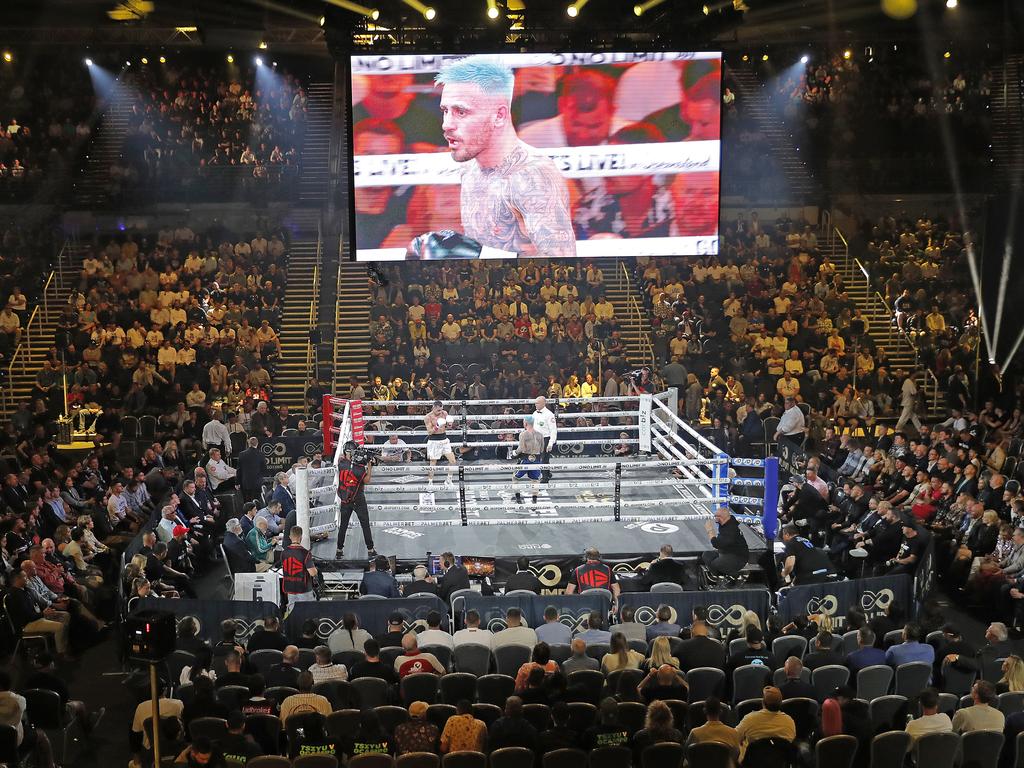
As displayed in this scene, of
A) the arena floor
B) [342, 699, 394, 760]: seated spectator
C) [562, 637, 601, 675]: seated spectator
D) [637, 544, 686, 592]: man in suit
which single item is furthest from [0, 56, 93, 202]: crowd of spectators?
[342, 699, 394, 760]: seated spectator

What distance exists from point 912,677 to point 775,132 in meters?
20.4

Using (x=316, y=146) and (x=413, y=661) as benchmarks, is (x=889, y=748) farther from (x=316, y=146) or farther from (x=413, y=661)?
(x=316, y=146)

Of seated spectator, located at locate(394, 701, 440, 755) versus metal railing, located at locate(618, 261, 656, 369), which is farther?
metal railing, located at locate(618, 261, 656, 369)

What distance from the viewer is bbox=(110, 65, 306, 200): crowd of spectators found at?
25953 mm

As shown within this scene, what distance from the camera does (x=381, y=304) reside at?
2289cm

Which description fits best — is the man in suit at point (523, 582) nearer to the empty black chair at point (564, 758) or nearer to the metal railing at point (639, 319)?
the empty black chair at point (564, 758)

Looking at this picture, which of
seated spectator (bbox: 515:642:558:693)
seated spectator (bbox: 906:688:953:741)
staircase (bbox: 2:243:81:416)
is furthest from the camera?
staircase (bbox: 2:243:81:416)

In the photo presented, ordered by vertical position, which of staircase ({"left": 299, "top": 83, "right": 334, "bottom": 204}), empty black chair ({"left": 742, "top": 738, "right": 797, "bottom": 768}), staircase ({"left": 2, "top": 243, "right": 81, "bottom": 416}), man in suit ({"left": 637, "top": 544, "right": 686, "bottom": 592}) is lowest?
empty black chair ({"left": 742, "top": 738, "right": 797, "bottom": 768})

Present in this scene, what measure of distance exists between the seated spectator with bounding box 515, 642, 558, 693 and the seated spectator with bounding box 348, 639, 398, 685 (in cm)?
110

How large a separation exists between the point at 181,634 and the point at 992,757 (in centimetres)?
675

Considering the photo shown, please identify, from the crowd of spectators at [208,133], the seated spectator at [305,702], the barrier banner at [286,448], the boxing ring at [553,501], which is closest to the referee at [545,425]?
the boxing ring at [553,501]


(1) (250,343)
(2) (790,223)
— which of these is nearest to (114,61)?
(1) (250,343)

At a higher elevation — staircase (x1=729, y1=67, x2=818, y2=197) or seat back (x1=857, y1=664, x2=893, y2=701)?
staircase (x1=729, y1=67, x2=818, y2=197)

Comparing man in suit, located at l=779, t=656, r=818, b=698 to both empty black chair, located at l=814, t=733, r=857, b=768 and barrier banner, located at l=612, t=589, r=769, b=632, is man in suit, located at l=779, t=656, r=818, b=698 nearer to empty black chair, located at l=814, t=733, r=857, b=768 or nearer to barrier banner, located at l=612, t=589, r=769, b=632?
empty black chair, located at l=814, t=733, r=857, b=768
